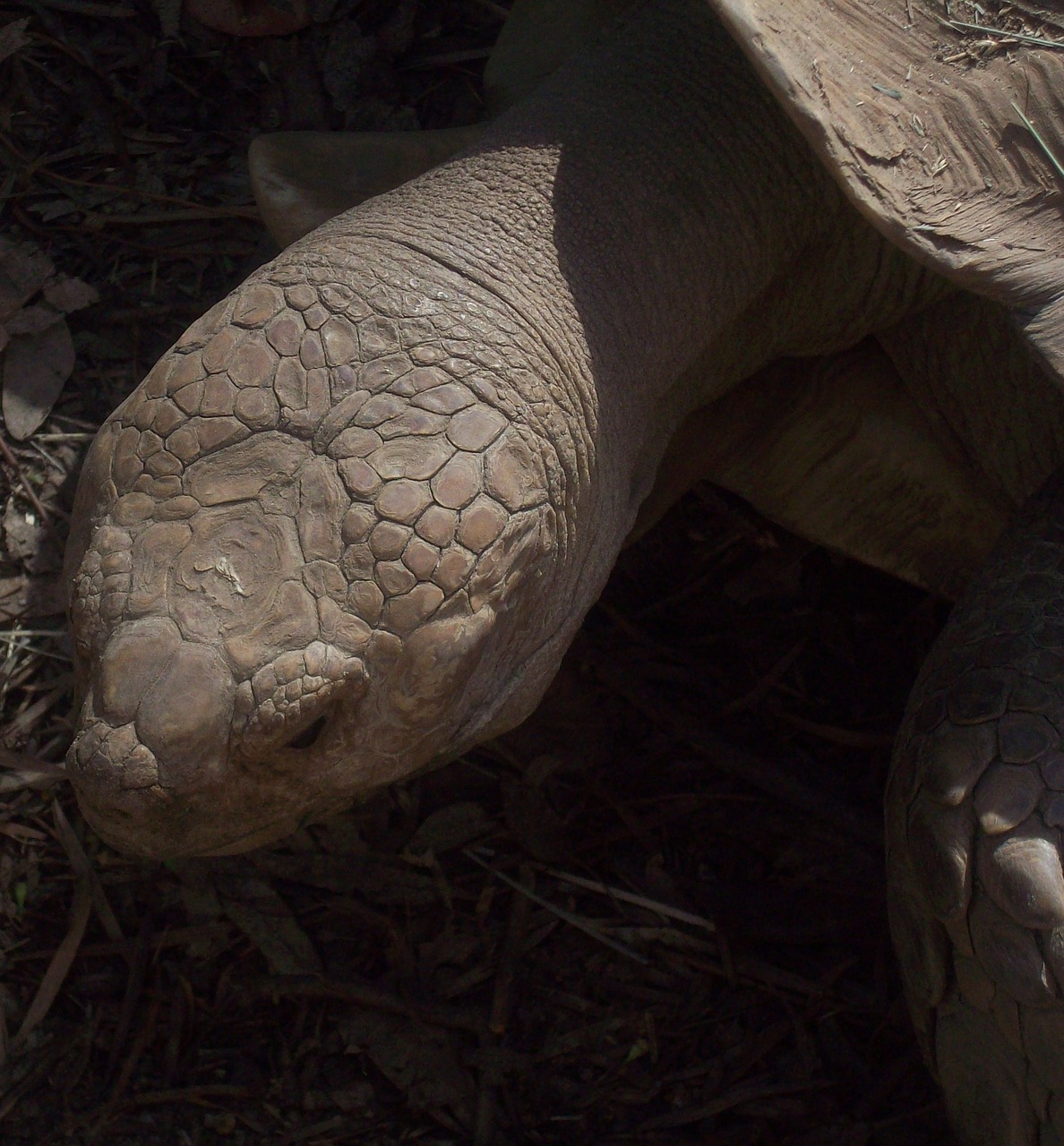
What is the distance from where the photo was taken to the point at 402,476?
53.6 inches

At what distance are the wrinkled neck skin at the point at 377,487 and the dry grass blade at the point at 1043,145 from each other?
0.45 m

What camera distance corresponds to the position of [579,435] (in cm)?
161

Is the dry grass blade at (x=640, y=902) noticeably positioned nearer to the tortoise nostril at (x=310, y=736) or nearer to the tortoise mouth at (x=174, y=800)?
the tortoise mouth at (x=174, y=800)

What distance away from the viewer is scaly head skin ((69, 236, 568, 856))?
1340 mm

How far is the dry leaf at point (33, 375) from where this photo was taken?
259cm

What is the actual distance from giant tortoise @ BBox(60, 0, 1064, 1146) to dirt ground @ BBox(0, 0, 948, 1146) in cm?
55

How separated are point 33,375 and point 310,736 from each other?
5.12ft

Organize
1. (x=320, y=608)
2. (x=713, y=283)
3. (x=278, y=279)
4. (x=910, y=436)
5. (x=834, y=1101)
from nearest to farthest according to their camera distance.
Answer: (x=320, y=608)
(x=278, y=279)
(x=713, y=283)
(x=834, y=1101)
(x=910, y=436)

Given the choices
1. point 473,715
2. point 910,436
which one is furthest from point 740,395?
point 473,715

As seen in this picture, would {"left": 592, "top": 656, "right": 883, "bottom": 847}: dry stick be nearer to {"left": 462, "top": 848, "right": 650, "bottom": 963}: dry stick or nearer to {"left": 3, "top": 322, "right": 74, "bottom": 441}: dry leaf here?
{"left": 462, "top": 848, "right": 650, "bottom": 963}: dry stick

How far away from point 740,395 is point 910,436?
A: 365 millimetres

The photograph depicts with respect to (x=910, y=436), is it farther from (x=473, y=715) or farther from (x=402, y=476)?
(x=402, y=476)

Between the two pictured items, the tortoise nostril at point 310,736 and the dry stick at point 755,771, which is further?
the dry stick at point 755,771

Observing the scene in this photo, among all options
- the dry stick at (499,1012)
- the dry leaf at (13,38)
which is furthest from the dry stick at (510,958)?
the dry leaf at (13,38)
